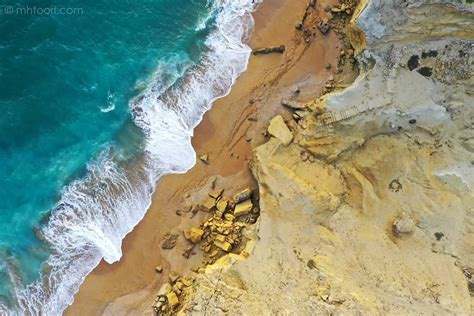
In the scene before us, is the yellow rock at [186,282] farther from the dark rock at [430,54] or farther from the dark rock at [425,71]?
the dark rock at [430,54]

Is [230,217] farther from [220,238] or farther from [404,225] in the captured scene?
[404,225]

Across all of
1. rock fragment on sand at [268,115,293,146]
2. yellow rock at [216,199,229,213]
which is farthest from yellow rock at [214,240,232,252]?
rock fragment on sand at [268,115,293,146]

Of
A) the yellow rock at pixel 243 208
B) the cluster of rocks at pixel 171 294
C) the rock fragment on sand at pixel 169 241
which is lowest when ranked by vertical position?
the cluster of rocks at pixel 171 294

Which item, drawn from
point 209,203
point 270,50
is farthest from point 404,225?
point 270,50

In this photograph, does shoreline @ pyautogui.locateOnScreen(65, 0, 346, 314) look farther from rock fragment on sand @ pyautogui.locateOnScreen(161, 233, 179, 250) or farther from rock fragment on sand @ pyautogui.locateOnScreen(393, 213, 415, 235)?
rock fragment on sand @ pyautogui.locateOnScreen(393, 213, 415, 235)

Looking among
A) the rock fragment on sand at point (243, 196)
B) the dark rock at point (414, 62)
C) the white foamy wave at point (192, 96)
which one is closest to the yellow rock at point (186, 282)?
the rock fragment on sand at point (243, 196)

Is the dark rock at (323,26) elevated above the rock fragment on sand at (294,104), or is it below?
above
